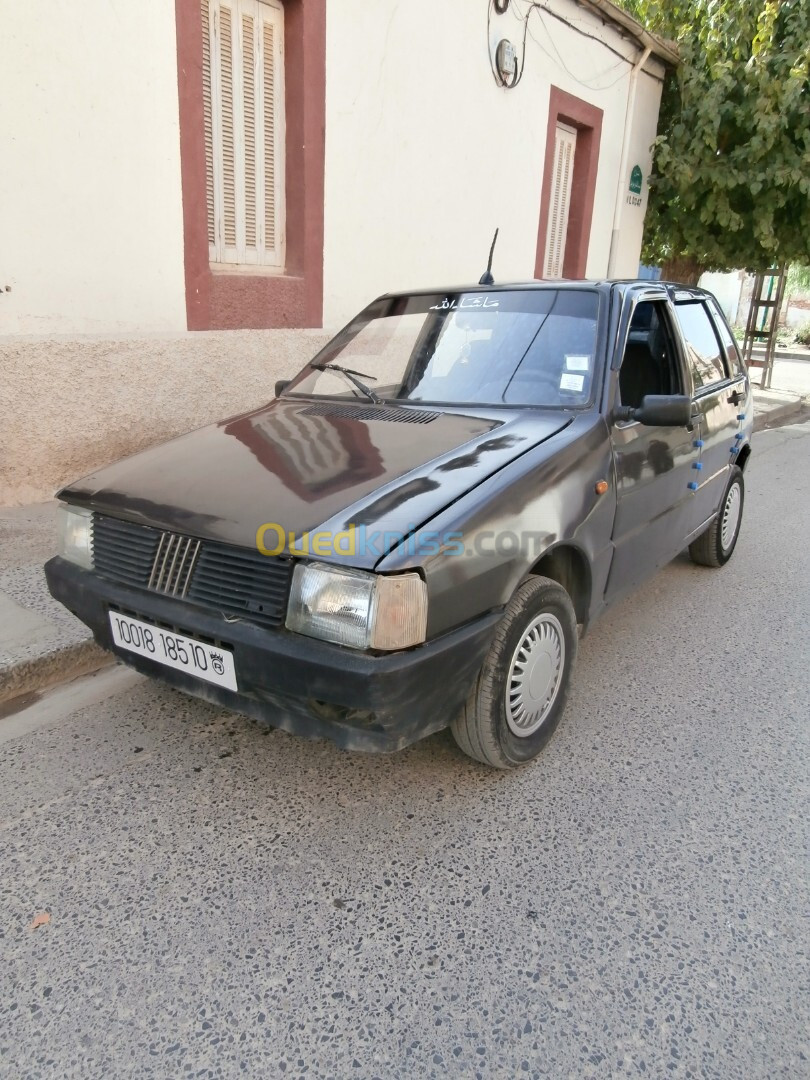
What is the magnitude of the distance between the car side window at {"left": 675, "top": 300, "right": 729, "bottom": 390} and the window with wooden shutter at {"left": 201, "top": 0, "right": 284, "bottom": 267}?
3705 millimetres

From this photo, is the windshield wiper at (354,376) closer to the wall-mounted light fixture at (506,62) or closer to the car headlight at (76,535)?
the car headlight at (76,535)

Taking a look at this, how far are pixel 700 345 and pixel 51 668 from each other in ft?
11.5

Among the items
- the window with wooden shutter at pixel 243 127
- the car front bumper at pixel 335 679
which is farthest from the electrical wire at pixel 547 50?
the car front bumper at pixel 335 679

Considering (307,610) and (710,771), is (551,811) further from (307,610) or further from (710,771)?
(307,610)

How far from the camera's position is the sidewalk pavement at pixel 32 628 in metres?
3.17

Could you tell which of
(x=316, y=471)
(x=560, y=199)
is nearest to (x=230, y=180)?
(x=316, y=471)

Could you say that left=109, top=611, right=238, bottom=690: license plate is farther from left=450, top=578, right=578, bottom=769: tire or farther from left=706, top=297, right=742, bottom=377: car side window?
left=706, top=297, right=742, bottom=377: car side window

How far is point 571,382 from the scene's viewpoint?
297 centimetres

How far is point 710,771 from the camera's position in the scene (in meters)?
2.77

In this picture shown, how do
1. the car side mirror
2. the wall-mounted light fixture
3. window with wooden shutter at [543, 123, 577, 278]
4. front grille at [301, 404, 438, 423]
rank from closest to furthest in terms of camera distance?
the car side mirror → front grille at [301, 404, 438, 423] → the wall-mounted light fixture → window with wooden shutter at [543, 123, 577, 278]

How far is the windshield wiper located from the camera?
3.29 m

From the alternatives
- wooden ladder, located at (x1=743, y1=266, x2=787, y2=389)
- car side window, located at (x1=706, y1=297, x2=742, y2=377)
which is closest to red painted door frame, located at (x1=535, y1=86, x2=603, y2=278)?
wooden ladder, located at (x1=743, y1=266, x2=787, y2=389)

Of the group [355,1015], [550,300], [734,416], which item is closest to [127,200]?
[550,300]

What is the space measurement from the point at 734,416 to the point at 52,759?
12.6 feet
